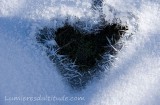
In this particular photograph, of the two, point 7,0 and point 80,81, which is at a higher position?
point 7,0

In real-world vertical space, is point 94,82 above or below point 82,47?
below

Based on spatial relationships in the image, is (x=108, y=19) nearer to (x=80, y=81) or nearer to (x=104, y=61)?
(x=104, y=61)

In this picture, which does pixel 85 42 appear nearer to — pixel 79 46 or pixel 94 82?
pixel 79 46

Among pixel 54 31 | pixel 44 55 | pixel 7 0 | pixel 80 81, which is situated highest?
pixel 7 0

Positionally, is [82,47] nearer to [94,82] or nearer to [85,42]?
[85,42]

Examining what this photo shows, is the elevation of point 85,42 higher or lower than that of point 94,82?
higher

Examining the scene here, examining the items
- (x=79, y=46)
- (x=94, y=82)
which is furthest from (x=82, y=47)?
(x=94, y=82)

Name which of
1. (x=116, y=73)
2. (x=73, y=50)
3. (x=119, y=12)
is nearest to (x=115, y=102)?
(x=116, y=73)

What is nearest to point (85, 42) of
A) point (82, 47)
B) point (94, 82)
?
point (82, 47)
